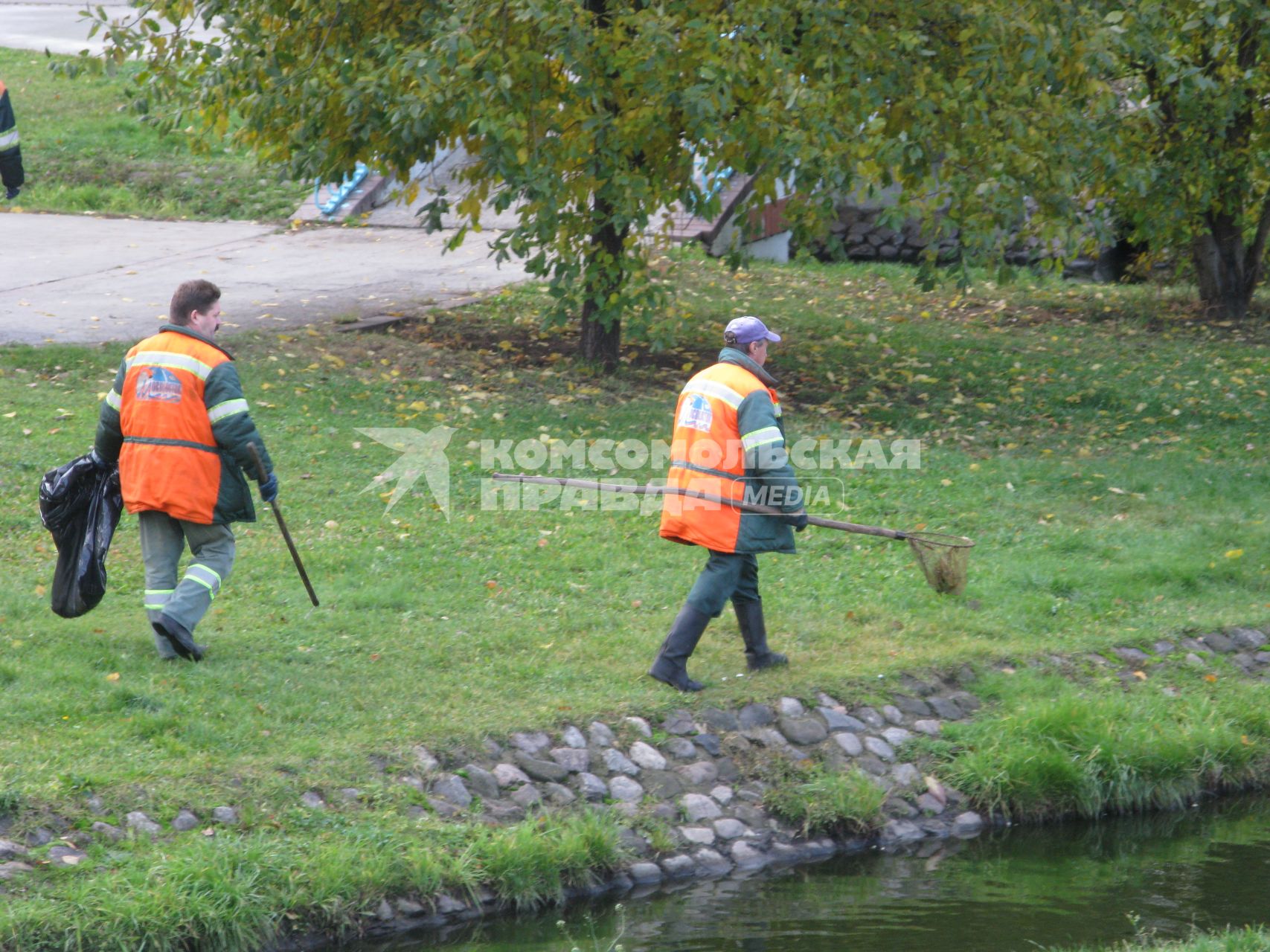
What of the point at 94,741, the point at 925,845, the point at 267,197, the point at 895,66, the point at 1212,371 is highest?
the point at 895,66

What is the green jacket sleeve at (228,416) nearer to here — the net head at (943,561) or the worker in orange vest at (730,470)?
the worker in orange vest at (730,470)

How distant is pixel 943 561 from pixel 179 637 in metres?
4.17

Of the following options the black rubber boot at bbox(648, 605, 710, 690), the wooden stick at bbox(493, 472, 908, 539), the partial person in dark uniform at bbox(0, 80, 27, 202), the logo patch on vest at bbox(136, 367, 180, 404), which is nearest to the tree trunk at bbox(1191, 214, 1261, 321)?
the wooden stick at bbox(493, 472, 908, 539)

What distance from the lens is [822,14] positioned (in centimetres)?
1071

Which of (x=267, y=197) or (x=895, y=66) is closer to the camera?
(x=895, y=66)

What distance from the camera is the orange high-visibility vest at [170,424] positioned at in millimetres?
6445

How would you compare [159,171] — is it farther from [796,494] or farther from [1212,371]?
[796,494]

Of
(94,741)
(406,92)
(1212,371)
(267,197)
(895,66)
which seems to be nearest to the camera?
(94,741)

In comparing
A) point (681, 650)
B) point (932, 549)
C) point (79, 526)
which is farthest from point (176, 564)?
point (932, 549)

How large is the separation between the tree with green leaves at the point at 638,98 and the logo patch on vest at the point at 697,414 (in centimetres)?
387

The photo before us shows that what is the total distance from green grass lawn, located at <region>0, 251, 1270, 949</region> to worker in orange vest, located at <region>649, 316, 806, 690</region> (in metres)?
0.74

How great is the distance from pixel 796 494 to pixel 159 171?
14524 mm

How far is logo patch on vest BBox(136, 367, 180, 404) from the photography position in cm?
644

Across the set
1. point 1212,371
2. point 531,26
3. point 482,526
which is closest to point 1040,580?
point 482,526
